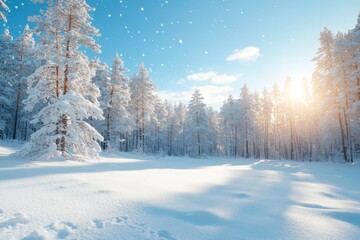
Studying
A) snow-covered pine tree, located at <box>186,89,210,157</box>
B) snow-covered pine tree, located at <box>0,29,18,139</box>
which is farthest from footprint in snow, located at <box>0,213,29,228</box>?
snow-covered pine tree, located at <box>186,89,210,157</box>

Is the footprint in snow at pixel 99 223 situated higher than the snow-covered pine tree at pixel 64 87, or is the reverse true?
the snow-covered pine tree at pixel 64 87

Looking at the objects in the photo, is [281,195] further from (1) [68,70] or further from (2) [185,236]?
(1) [68,70]

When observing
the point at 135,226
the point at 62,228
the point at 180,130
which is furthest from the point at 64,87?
the point at 180,130

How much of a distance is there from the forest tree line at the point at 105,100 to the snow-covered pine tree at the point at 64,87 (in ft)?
0.16

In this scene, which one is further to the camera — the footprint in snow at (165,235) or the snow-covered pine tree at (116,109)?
the snow-covered pine tree at (116,109)

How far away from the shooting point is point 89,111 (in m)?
11.7

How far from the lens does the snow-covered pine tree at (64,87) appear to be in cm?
1072

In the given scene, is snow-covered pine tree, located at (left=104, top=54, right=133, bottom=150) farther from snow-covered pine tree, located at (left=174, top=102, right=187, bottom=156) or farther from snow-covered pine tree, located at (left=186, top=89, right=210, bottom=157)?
snow-covered pine tree, located at (left=174, top=102, right=187, bottom=156)

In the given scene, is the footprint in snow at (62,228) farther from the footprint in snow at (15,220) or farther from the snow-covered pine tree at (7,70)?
the snow-covered pine tree at (7,70)

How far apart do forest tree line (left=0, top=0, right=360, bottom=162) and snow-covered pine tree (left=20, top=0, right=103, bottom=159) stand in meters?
0.05

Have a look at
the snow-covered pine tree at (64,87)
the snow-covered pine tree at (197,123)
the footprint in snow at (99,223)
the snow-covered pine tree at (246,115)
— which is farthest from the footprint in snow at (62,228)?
the snow-covered pine tree at (246,115)

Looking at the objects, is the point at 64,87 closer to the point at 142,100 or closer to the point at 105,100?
the point at 105,100

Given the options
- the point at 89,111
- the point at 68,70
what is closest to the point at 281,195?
the point at 89,111

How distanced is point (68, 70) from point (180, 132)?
48.5 meters
